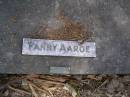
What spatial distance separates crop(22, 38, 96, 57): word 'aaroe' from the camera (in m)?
2.18

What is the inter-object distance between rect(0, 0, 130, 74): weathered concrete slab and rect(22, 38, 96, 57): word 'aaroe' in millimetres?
40

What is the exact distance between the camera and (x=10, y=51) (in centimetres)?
217

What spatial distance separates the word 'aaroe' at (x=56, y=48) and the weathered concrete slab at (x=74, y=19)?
40 mm

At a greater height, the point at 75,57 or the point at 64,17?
the point at 64,17

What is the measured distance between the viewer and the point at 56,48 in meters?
2.21

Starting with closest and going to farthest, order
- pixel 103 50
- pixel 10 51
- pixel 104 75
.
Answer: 1. pixel 10 51
2. pixel 103 50
3. pixel 104 75

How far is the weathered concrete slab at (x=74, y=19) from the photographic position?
7.14 ft

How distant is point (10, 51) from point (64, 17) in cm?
51

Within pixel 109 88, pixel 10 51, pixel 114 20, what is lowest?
pixel 109 88

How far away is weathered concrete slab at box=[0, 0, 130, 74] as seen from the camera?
2178 mm

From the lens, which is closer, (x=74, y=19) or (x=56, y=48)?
(x=56, y=48)

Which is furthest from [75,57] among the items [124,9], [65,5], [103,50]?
[124,9]

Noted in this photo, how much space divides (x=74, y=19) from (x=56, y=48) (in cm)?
29

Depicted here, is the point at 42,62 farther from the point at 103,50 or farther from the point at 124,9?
the point at 124,9
